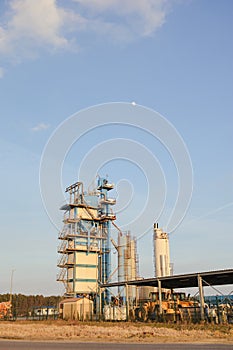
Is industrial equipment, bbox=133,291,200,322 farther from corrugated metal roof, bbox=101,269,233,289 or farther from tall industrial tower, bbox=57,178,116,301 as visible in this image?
tall industrial tower, bbox=57,178,116,301

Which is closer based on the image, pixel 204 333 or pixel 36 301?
pixel 204 333

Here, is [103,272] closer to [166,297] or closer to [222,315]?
[166,297]

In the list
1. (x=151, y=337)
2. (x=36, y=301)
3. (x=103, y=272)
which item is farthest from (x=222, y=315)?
(x=36, y=301)

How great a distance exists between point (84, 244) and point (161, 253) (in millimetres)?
11520

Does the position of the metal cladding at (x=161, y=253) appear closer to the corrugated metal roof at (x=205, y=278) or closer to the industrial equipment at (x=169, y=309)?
the industrial equipment at (x=169, y=309)

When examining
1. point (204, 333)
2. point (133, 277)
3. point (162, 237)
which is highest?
point (162, 237)

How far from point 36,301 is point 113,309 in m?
94.7

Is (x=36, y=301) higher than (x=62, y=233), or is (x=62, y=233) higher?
(x=62, y=233)

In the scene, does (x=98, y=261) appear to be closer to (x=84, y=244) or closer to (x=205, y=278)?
(x=84, y=244)

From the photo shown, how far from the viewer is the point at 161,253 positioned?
57.5m

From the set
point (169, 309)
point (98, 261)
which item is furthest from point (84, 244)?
point (169, 309)

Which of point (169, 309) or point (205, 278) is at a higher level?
point (205, 278)

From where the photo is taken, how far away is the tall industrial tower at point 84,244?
5631 centimetres

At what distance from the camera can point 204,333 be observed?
2578cm
